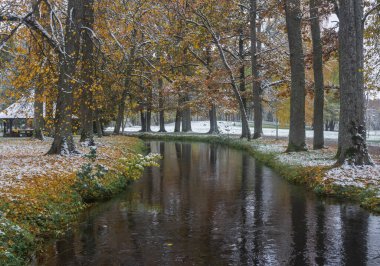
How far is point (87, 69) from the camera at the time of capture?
19.9 meters

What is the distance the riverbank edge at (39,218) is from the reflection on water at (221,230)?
35 centimetres

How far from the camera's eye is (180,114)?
59062 millimetres

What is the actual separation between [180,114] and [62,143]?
41.8 metres

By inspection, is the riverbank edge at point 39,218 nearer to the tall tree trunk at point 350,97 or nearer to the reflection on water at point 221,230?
the reflection on water at point 221,230

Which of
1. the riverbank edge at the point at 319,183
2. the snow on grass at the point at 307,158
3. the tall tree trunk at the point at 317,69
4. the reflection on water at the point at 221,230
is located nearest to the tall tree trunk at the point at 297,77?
the tall tree trunk at the point at 317,69

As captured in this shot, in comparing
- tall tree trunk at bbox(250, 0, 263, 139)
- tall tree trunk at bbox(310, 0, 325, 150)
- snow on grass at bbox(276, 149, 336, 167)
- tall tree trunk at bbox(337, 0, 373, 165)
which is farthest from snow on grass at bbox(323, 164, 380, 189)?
tall tree trunk at bbox(250, 0, 263, 139)

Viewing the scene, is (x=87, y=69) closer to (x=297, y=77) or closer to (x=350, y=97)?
(x=297, y=77)

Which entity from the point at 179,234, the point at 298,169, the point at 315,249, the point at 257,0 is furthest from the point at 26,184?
the point at 257,0

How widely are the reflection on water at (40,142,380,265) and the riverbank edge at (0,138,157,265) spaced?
1.13ft

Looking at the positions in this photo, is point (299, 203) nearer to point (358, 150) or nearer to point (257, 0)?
point (358, 150)

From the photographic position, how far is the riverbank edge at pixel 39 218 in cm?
752

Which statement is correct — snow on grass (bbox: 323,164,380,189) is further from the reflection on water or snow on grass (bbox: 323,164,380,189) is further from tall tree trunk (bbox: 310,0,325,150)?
tall tree trunk (bbox: 310,0,325,150)

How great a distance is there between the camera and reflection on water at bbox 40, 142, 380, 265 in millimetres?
7977

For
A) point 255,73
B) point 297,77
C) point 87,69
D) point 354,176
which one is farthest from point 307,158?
point 255,73
